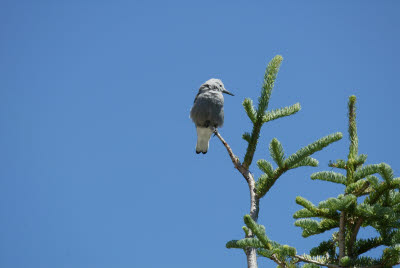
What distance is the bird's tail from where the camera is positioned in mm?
7096

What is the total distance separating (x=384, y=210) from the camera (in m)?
2.61

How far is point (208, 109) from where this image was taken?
6.65m

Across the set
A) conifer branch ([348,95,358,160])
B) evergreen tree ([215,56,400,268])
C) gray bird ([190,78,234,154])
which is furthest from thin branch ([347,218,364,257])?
gray bird ([190,78,234,154])

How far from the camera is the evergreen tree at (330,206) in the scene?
259cm

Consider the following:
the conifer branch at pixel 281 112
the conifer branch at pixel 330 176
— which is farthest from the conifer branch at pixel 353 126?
the conifer branch at pixel 281 112

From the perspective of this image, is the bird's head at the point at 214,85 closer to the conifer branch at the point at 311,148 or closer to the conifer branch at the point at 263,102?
the conifer branch at the point at 263,102

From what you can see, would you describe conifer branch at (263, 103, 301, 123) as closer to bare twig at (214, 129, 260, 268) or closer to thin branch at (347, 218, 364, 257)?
bare twig at (214, 129, 260, 268)

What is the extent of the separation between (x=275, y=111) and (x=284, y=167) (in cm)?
49

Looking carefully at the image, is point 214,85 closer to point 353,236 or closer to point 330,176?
point 330,176

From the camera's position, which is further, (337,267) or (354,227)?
(354,227)

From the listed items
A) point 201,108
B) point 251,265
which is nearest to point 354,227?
point 251,265

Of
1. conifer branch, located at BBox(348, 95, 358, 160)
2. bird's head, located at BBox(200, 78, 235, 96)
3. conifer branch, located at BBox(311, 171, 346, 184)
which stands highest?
bird's head, located at BBox(200, 78, 235, 96)

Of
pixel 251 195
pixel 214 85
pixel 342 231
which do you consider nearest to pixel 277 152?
pixel 251 195

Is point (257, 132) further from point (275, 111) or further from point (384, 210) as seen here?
point (384, 210)
